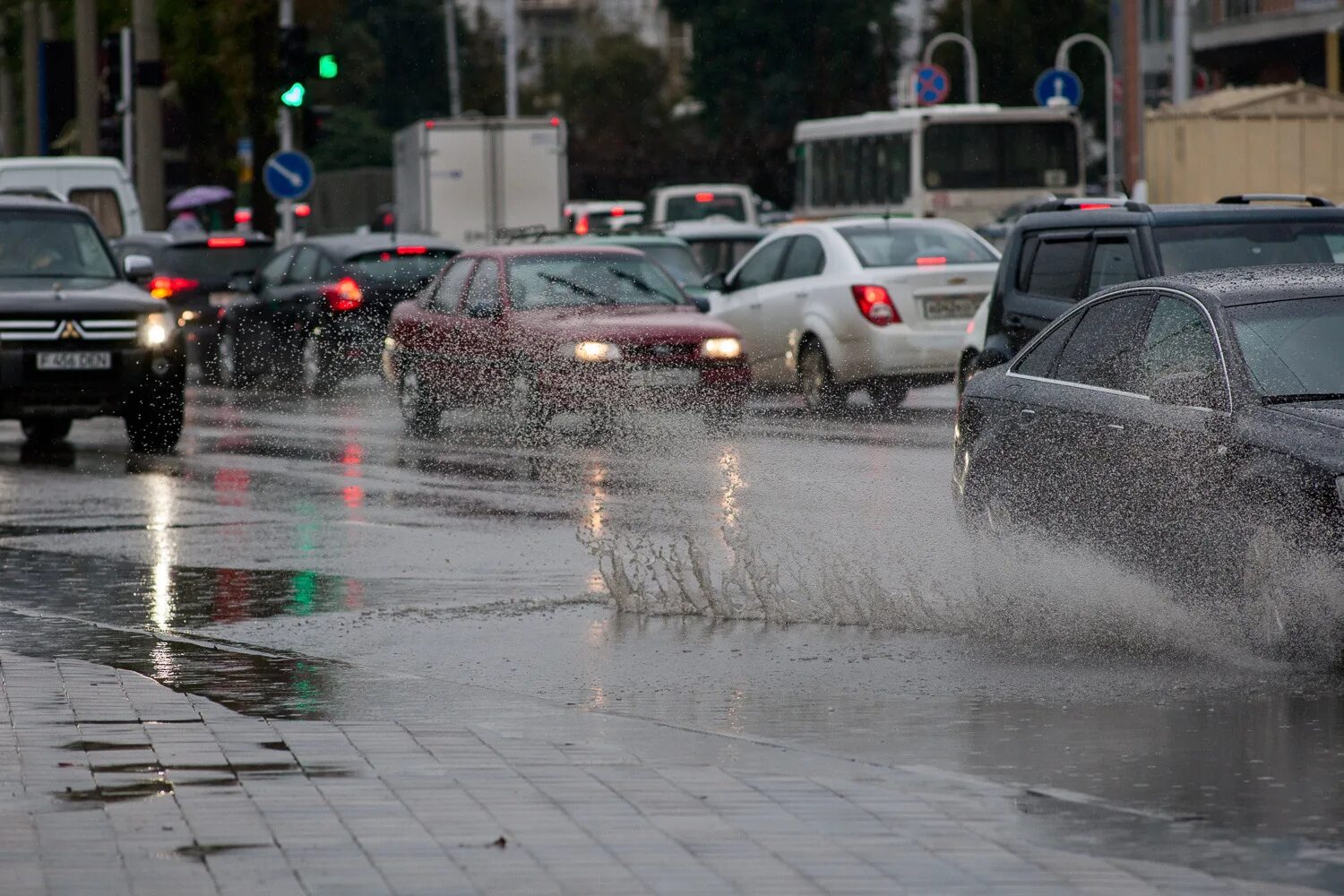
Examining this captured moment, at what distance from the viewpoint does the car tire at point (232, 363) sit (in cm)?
2827

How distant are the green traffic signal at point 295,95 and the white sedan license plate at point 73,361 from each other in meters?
14.0

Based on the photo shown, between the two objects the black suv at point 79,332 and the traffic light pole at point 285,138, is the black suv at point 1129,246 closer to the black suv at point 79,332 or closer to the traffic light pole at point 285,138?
the black suv at point 79,332

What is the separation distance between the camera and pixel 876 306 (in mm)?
20875

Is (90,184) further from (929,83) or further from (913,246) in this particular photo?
(929,83)

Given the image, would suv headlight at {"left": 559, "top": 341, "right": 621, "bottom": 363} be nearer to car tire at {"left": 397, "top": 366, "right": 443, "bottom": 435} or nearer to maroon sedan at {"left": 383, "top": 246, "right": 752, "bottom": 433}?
maroon sedan at {"left": 383, "top": 246, "right": 752, "bottom": 433}

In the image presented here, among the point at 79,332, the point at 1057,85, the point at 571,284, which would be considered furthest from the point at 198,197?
the point at 79,332

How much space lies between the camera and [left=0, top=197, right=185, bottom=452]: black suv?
18.6m

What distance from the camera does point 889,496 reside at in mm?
13648

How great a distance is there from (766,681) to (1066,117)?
106ft

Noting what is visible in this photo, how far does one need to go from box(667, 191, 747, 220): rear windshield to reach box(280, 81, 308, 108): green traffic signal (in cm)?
1725

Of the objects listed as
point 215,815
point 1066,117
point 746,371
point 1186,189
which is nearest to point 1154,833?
point 215,815

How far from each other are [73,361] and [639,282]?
14.1 feet

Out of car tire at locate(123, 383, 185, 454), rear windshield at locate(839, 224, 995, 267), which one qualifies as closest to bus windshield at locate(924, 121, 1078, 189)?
rear windshield at locate(839, 224, 995, 267)

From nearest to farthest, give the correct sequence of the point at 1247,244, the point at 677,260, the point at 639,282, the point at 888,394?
the point at 1247,244
the point at 639,282
the point at 888,394
the point at 677,260
